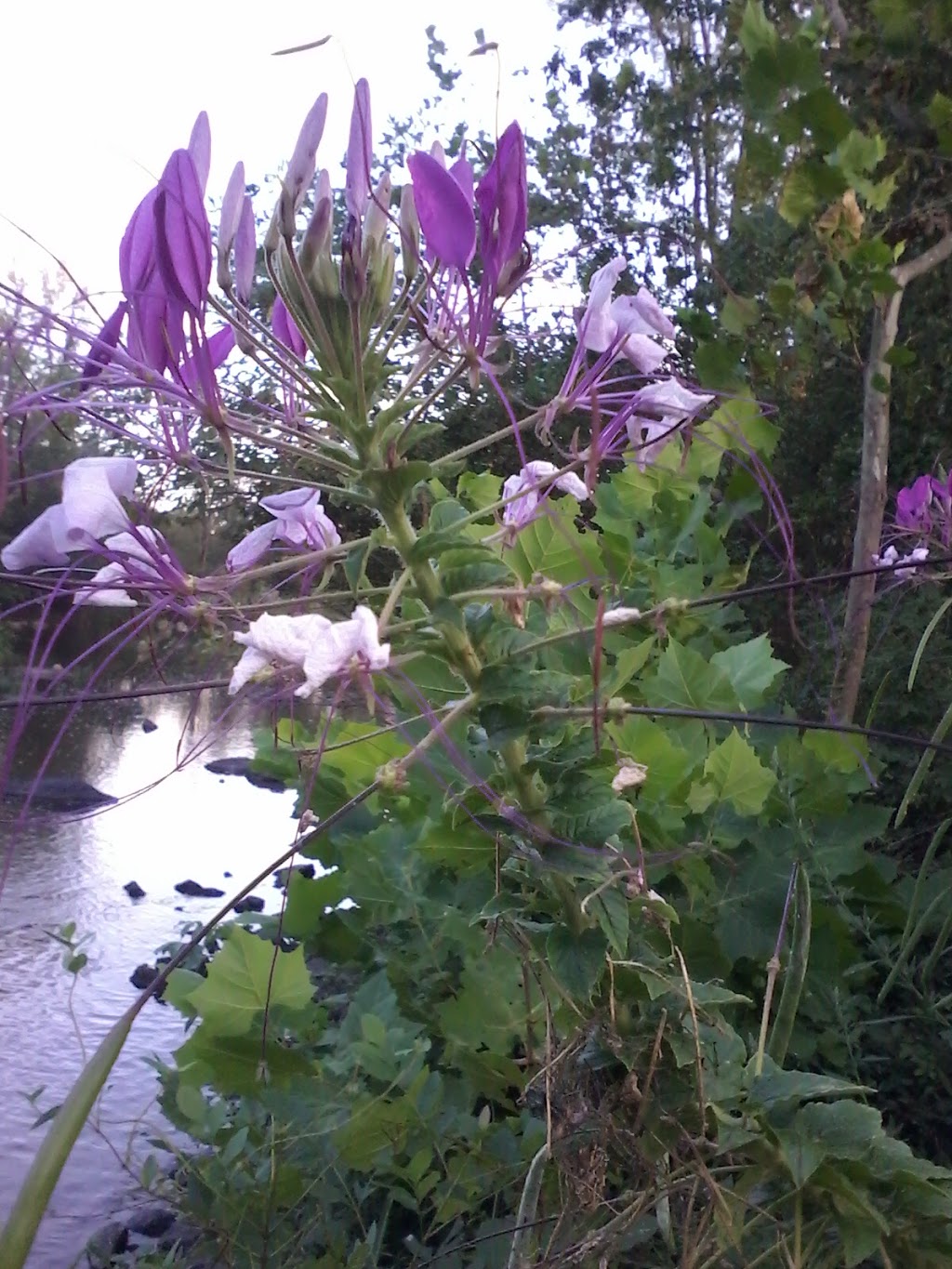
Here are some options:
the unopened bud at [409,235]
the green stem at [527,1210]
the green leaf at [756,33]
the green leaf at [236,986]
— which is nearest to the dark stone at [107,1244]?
the green leaf at [236,986]

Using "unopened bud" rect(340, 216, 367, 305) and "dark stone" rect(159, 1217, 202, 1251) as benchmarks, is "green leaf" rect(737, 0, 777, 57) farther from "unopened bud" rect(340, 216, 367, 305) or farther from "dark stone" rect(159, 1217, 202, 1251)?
"dark stone" rect(159, 1217, 202, 1251)

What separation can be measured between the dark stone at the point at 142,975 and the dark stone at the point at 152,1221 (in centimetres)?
20

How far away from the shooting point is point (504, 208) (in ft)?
0.85

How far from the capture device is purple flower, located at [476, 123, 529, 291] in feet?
0.83

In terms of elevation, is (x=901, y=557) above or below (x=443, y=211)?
below

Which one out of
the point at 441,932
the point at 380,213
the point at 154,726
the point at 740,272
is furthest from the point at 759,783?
the point at 740,272

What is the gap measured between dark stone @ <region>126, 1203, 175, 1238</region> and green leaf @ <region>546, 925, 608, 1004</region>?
38cm

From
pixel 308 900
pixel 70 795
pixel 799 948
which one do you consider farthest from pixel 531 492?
pixel 70 795

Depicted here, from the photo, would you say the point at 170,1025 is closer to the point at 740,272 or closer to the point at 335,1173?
the point at 335,1173

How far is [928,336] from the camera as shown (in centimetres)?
105

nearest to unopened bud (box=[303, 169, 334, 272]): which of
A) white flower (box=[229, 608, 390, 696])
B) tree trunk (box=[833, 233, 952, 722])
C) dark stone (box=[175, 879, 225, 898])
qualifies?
white flower (box=[229, 608, 390, 696])

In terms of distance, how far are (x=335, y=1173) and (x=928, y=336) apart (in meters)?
1.01

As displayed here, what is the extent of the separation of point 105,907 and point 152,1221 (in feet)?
1.20

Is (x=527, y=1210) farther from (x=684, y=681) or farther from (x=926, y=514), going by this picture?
(x=926, y=514)
